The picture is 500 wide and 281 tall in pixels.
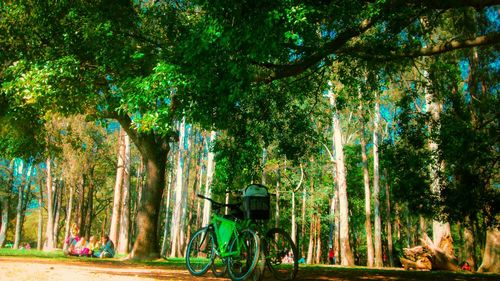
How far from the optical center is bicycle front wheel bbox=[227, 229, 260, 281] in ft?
21.1

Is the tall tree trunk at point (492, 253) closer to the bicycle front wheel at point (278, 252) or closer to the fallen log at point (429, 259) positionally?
the fallen log at point (429, 259)

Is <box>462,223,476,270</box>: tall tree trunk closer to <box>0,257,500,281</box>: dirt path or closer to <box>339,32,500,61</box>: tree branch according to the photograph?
<box>0,257,500,281</box>: dirt path

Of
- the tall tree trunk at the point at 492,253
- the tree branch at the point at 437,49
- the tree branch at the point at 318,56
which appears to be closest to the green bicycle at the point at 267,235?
the tree branch at the point at 318,56

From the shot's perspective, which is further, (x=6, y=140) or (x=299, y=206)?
(x=299, y=206)

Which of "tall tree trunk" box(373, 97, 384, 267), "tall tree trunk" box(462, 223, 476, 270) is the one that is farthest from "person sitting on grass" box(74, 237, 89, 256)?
"tall tree trunk" box(462, 223, 476, 270)

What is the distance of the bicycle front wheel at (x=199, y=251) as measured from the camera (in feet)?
24.2

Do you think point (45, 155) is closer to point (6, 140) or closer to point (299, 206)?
point (6, 140)

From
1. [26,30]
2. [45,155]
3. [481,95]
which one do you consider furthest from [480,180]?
[45,155]

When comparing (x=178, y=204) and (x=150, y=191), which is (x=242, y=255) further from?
(x=178, y=204)

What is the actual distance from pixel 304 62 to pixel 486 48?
7.92m

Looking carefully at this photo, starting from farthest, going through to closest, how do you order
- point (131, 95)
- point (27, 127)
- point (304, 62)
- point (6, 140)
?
point (6, 140) < point (27, 127) < point (304, 62) < point (131, 95)

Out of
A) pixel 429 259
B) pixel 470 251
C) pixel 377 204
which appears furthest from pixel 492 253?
pixel 377 204

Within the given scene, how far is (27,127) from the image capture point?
49.1 ft

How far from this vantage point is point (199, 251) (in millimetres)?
7574
